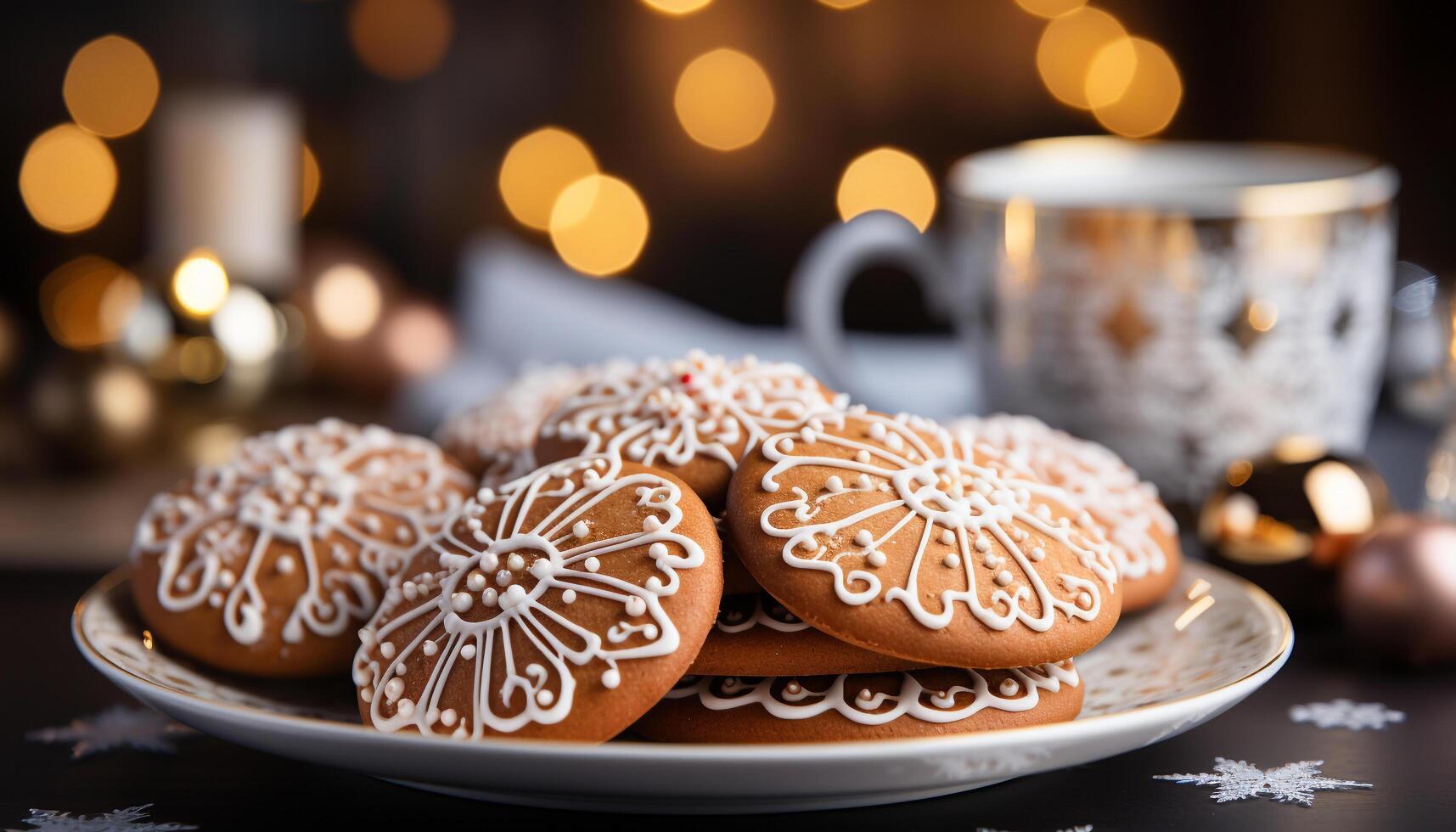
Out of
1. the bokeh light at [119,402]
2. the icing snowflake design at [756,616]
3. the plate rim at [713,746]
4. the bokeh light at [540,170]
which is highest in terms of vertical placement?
the bokeh light at [540,170]

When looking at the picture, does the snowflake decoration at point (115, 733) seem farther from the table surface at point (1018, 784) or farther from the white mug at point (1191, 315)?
the white mug at point (1191, 315)

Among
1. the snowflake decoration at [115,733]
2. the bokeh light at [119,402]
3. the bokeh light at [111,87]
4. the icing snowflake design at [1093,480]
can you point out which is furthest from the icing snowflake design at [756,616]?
the bokeh light at [111,87]

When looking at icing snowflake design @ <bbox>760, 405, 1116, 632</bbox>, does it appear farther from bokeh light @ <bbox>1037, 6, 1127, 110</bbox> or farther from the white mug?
bokeh light @ <bbox>1037, 6, 1127, 110</bbox>

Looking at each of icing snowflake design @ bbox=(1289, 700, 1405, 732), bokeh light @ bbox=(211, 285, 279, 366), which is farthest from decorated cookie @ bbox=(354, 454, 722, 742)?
bokeh light @ bbox=(211, 285, 279, 366)

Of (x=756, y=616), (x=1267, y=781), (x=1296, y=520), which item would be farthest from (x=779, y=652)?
(x=1296, y=520)

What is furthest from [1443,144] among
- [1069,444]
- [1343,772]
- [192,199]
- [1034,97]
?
[192,199]

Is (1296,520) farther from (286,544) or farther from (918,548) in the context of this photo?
(286,544)
